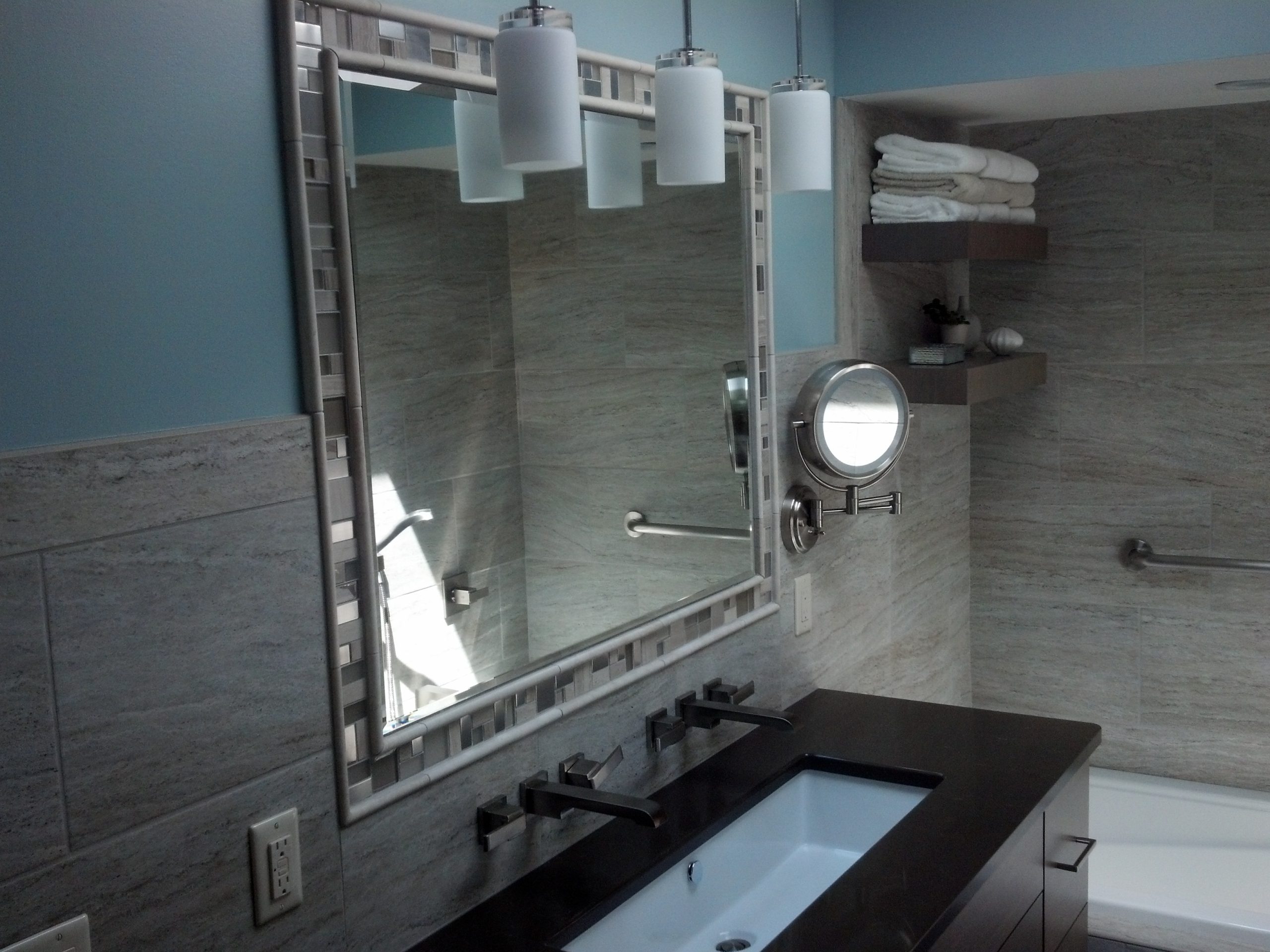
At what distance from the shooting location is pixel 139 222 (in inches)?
46.1

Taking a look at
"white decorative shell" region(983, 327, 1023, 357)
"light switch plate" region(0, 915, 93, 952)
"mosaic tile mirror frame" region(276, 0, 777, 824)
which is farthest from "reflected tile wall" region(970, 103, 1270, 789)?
"light switch plate" region(0, 915, 93, 952)

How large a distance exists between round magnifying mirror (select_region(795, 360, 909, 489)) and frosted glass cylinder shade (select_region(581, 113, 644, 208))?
600 millimetres

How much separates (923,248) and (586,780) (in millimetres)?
1394

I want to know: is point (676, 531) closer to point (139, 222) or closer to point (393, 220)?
point (393, 220)

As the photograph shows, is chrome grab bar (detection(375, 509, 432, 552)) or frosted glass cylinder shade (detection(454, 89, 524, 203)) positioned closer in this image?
chrome grab bar (detection(375, 509, 432, 552))

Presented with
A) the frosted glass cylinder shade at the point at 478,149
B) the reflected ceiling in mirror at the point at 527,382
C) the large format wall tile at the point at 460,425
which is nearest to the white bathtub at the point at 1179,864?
the reflected ceiling in mirror at the point at 527,382

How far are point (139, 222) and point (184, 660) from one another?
42 cm

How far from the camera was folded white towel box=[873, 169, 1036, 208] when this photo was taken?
2.54 metres

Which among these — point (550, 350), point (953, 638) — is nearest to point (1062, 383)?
point (953, 638)

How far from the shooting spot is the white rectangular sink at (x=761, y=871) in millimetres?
1680

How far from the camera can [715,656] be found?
2139mm

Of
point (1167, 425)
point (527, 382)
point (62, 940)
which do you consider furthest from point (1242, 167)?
point (62, 940)

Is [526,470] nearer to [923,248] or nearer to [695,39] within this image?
[695,39]

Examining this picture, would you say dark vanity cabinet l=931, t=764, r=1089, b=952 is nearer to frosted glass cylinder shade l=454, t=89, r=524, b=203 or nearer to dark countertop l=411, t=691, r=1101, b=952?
dark countertop l=411, t=691, r=1101, b=952
